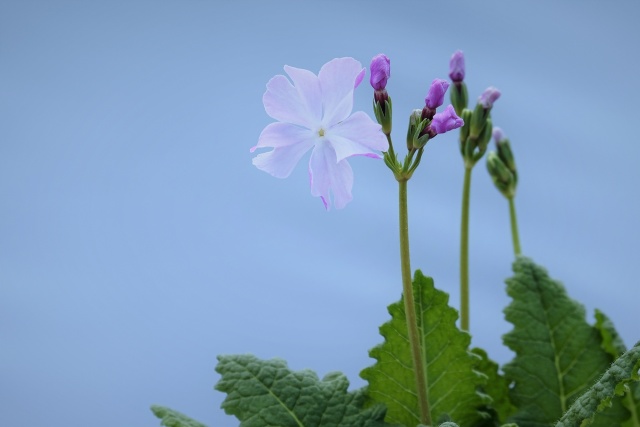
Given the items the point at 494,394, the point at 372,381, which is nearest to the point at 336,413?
the point at 372,381

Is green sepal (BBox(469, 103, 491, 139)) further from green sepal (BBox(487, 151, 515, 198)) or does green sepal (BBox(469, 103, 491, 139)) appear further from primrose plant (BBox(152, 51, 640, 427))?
green sepal (BBox(487, 151, 515, 198))

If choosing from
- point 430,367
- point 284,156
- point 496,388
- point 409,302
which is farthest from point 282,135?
point 496,388

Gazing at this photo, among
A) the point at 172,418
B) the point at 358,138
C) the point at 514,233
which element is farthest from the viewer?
the point at 514,233

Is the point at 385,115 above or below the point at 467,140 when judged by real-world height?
below

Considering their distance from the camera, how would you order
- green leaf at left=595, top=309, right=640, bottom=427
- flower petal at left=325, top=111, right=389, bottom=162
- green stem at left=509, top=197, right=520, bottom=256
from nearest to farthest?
flower petal at left=325, top=111, right=389, bottom=162 < green leaf at left=595, top=309, right=640, bottom=427 < green stem at left=509, top=197, right=520, bottom=256

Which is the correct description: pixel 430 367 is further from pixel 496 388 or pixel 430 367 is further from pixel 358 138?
pixel 358 138

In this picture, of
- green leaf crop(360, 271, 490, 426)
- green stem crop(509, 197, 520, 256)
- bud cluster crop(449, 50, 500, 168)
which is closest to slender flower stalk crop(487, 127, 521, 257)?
green stem crop(509, 197, 520, 256)

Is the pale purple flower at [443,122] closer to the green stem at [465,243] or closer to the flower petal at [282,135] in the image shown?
the flower petal at [282,135]

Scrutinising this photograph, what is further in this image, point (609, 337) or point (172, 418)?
point (609, 337)
